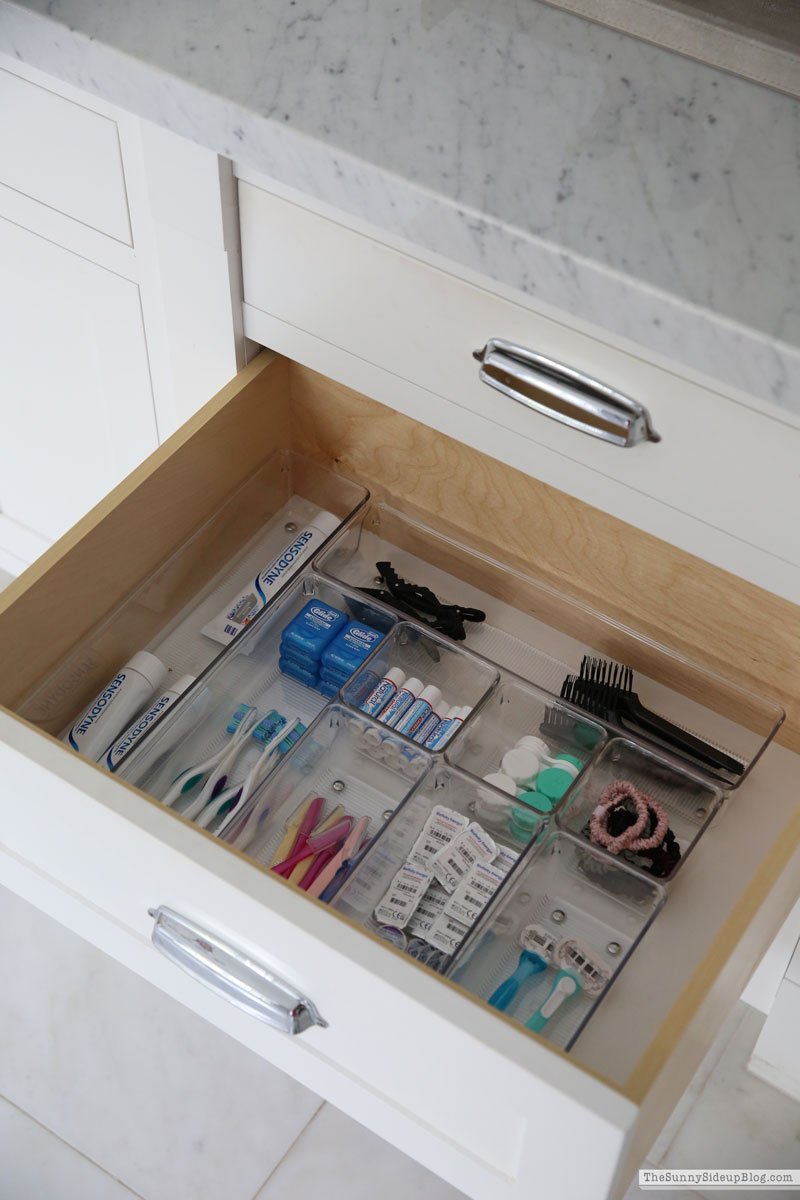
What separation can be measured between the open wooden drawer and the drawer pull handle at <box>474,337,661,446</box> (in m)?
0.15

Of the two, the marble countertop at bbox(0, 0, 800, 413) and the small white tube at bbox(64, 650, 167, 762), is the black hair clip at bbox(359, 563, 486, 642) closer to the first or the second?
the small white tube at bbox(64, 650, 167, 762)

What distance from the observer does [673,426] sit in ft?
2.17

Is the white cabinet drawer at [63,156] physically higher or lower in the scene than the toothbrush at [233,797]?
higher

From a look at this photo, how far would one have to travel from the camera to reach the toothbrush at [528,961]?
0.73m

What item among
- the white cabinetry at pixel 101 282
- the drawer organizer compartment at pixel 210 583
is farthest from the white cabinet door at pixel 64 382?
the drawer organizer compartment at pixel 210 583

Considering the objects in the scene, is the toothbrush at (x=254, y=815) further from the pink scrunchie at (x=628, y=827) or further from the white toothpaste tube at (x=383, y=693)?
the pink scrunchie at (x=628, y=827)

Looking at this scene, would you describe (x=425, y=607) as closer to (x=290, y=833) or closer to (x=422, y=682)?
(x=422, y=682)

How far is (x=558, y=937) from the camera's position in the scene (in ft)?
2.49

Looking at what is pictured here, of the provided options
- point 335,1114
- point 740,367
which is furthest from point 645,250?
point 335,1114

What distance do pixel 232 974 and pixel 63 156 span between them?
581 mm

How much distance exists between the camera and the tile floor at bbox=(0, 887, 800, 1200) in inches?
42.9

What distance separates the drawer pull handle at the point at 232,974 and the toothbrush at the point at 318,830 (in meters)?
0.09

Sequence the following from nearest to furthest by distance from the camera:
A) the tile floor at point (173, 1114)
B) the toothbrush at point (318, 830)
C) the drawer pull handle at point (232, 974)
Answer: the drawer pull handle at point (232, 974)
the toothbrush at point (318, 830)
the tile floor at point (173, 1114)

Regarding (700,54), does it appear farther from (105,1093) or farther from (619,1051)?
(105,1093)
